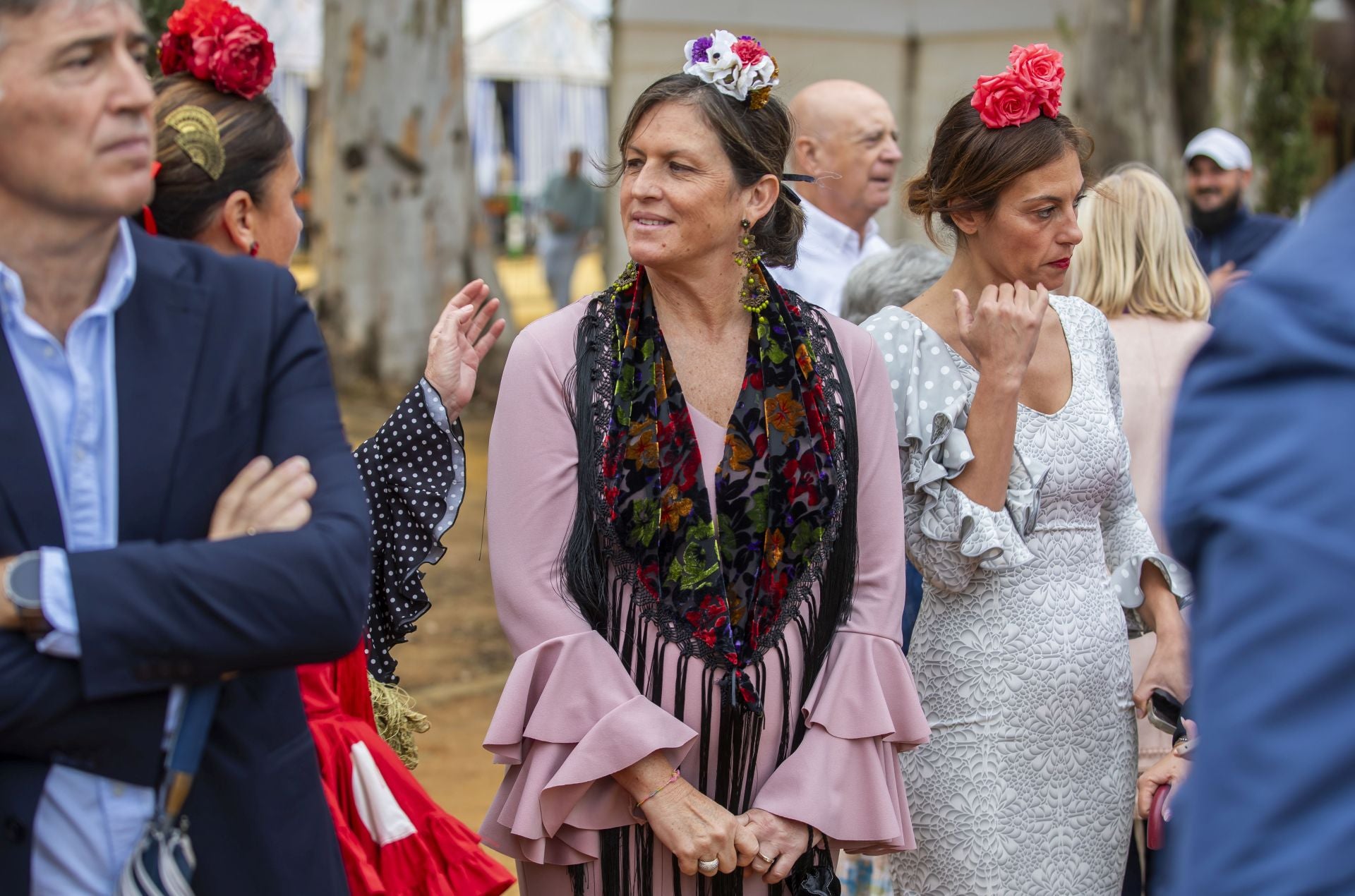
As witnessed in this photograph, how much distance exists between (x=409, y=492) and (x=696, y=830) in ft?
3.01

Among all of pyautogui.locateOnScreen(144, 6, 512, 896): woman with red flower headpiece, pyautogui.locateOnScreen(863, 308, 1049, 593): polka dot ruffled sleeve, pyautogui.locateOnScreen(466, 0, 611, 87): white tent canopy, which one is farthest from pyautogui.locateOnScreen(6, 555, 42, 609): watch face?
pyautogui.locateOnScreen(466, 0, 611, 87): white tent canopy

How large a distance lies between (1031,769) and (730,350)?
1.14 meters

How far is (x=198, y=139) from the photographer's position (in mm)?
2582

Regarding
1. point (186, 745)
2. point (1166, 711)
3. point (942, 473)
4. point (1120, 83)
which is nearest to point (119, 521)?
point (186, 745)

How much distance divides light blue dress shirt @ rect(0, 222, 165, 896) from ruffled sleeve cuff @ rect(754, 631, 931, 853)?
49.6 inches

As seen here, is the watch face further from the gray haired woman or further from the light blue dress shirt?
the gray haired woman

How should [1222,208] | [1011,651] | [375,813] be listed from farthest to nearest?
[1222,208]
[1011,651]
[375,813]

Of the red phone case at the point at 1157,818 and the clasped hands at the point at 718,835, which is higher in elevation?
the clasped hands at the point at 718,835

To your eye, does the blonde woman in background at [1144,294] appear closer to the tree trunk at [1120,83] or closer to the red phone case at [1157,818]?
the red phone case at [1157,818]

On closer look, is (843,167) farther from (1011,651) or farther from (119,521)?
(119,521)

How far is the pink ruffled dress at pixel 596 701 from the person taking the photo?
264 centimetres

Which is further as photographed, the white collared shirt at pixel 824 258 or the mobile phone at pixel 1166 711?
the white collared shirt at pixel 824 258

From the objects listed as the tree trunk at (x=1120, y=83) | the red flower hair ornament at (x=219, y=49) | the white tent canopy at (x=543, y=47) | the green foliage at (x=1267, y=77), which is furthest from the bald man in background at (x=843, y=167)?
the white tent canopy at (x=543, y=47)

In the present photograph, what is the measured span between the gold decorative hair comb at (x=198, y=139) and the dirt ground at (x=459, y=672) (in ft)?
6.20
